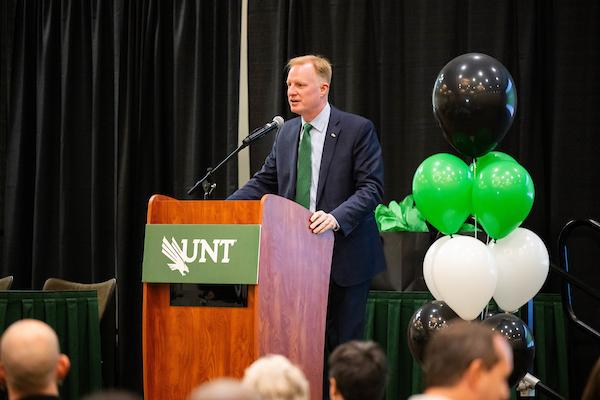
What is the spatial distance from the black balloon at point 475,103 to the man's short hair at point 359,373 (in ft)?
5.94

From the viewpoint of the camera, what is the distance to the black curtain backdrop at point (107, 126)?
6.84 metres

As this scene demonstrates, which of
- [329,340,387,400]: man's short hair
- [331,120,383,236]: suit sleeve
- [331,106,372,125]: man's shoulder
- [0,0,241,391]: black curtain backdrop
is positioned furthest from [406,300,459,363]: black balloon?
[0,0,241,391]: black curtain backdrop

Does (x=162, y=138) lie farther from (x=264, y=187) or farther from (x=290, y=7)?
(x=264, y=187)

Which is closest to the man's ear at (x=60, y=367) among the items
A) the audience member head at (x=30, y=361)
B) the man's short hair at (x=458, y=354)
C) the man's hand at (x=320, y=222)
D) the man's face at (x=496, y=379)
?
the audience member head at (x=30, y=361)

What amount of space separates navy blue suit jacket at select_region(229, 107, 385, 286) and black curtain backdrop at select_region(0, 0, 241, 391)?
2.59 meters

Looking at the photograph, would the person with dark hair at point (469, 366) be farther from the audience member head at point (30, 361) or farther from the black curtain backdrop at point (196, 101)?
the black curtain backdrop at point (196, 101)

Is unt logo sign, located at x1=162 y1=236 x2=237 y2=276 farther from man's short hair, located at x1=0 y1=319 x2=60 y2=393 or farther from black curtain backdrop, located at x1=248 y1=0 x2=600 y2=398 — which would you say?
black curtain backdrop, located at x1=248 y1=0 x2=600 y2=398

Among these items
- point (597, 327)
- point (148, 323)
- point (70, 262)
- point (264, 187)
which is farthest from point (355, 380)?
point (70, 262)

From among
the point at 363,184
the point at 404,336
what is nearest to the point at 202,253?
the point at 363,184

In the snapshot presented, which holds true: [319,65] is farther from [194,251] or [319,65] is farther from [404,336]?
[404,336]

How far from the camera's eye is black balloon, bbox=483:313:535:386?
13.1 ft

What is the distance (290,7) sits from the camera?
661 cm

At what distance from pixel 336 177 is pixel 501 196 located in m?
0.72

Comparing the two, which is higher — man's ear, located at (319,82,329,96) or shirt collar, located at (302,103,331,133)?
man's ear, located at (319,82,329,96)
